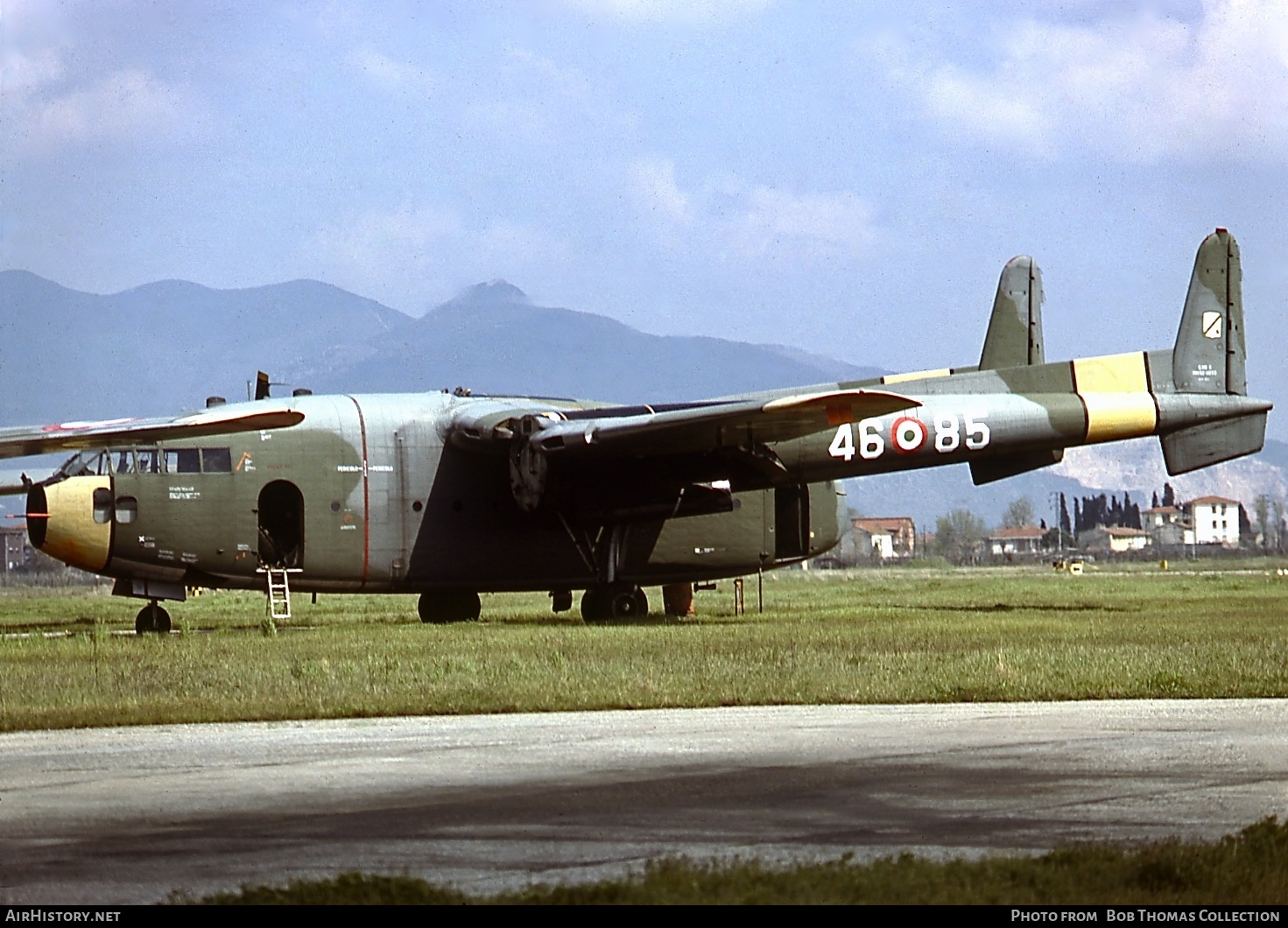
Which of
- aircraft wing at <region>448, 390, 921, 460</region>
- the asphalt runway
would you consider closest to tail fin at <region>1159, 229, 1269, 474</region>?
aircraft wing at <region>448, 390, 921, 460</region>

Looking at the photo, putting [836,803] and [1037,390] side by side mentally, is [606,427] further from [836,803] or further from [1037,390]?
[836,803]

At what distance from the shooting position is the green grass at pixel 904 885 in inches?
303

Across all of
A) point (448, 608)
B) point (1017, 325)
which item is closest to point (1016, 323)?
point (1017, 325)

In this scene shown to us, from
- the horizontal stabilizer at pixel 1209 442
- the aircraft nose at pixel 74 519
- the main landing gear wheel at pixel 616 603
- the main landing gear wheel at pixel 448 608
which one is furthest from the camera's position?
the horizontal stabilizer at pixel 1209 442

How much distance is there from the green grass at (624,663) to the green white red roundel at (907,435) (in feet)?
10.9

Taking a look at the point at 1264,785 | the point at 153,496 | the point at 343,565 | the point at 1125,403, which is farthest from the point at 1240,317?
the point at 1264,785


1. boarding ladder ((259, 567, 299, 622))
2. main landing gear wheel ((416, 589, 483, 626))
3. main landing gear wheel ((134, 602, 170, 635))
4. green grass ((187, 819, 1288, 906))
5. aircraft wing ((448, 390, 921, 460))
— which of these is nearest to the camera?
green grass ((187, 819, 1288, 906))

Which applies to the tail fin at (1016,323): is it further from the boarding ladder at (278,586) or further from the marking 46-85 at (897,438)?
the boarding ladder at (278,586)

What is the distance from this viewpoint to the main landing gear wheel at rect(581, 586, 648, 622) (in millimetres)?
34625

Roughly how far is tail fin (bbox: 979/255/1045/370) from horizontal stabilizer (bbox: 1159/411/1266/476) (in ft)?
10.8

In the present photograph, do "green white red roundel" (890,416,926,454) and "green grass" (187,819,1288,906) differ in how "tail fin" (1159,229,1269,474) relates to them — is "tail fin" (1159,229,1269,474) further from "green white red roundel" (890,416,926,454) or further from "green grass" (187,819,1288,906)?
"green grass" (187,819,1288,906)

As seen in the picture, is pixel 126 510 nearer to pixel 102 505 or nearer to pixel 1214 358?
pixel 102 505

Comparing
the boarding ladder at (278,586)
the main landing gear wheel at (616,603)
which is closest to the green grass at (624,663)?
the boarding ladder at (278,586)

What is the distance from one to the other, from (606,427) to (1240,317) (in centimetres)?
1592
